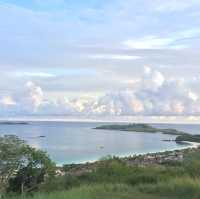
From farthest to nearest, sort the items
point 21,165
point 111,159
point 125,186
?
point 111,159 < point 125,186 < point 21,165

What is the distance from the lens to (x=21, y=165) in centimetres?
1325

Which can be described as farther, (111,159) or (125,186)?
(111,159)

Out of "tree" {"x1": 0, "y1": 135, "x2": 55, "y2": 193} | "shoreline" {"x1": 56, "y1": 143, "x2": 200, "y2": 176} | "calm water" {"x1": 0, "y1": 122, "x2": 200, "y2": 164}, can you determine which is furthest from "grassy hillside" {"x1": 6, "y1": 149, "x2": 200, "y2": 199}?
"calm water" {"x1": 0, "y1": 122, "x2": 200, "y2": 164}

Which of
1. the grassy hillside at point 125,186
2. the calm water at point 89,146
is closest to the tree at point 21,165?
the grassy hillside at point 125,186

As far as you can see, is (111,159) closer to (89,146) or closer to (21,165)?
(21,165)

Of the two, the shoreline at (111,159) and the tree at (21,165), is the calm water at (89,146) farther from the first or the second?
the tree at (21,165)

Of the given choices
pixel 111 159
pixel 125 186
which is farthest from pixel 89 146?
pixel 125 186

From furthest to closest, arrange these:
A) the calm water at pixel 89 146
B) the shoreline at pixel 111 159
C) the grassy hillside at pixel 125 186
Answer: the calm water at pixel 89 146 < the shoreline at pixel 111 159 < the grassy hillside at pixel 125 186

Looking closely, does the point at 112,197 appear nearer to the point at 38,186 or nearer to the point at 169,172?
the point at 38,186

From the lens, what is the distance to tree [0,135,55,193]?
12.8m

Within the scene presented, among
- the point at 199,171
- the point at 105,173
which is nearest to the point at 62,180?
the point at 105,173

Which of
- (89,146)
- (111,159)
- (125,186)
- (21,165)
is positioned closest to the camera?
(21,165)

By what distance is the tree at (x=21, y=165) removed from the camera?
12.8 meters

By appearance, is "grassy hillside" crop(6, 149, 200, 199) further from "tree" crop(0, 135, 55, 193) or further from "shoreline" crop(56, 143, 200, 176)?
"shoreline" crop(56, 143, 200, 176)
